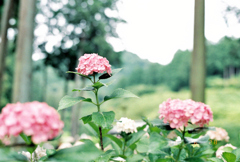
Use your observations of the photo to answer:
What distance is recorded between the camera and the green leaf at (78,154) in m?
0.47

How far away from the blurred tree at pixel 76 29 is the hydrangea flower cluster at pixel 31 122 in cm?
705

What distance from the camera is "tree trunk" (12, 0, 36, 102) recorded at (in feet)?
11.4

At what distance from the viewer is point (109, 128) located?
90 centimetres

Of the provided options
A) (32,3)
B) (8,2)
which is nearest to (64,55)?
(8,2)

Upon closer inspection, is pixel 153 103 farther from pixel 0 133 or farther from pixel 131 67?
pixel 0 133

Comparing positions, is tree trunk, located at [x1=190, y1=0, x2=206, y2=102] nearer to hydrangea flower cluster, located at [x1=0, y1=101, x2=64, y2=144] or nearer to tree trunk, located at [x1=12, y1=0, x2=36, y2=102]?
hydrangea flower cluster, located at [x1=0, y1=101, x2=64, y2=144]

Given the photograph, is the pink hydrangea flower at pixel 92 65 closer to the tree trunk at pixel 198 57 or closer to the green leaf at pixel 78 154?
the green leaf at pixel 78 154

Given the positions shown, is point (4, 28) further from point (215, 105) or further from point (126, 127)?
point (215, 105)

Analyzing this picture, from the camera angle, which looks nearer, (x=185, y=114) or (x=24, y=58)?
(x=185, y=114)

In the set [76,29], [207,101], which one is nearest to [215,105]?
[207,101]

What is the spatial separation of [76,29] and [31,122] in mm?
7796

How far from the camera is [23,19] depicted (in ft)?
11.7

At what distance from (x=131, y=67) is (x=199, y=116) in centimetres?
1302

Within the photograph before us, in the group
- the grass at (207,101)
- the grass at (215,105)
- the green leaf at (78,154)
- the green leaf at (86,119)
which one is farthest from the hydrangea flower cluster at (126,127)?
the grass at (207,101)
